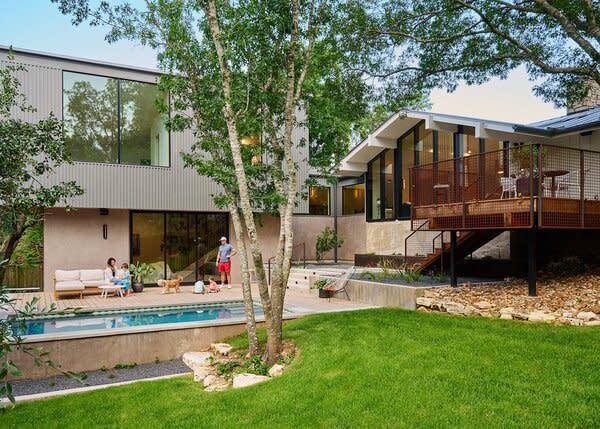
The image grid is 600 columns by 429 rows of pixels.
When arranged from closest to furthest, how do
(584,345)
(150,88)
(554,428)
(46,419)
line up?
(554,428), (46,419), (584,345), (150,88)

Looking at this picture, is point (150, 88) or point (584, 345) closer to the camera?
point (584, 345)

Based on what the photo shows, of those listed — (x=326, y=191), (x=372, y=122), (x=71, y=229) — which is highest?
(x=372, y=122)

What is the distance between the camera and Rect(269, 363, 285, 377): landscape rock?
682 centimetres

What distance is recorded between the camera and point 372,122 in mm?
34375

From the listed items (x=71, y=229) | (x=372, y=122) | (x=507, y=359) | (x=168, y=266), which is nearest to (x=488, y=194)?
(x=507, y=359)

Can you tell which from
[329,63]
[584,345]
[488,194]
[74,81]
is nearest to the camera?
[584,345]

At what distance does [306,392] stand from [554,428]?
8.83ft

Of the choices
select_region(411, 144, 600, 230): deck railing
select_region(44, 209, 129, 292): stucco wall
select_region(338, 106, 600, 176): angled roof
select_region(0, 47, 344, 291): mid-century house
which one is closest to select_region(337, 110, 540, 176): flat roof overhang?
select_region(338, 106, 600, 176): angled roof

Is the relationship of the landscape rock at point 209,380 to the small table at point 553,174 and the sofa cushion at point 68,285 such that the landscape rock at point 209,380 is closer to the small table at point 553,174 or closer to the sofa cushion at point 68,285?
the small table at point 553,174

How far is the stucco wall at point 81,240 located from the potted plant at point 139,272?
2.04ft

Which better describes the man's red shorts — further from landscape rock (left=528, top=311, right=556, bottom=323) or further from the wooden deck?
landscape rock (left=528, top=311, right=556, bottom=323)

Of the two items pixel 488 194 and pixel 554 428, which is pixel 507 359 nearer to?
pixel 554 428

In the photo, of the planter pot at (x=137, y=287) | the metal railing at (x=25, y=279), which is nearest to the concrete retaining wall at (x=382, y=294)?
the planter pot at (x=137, y=287)

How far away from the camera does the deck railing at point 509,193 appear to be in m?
8.78
